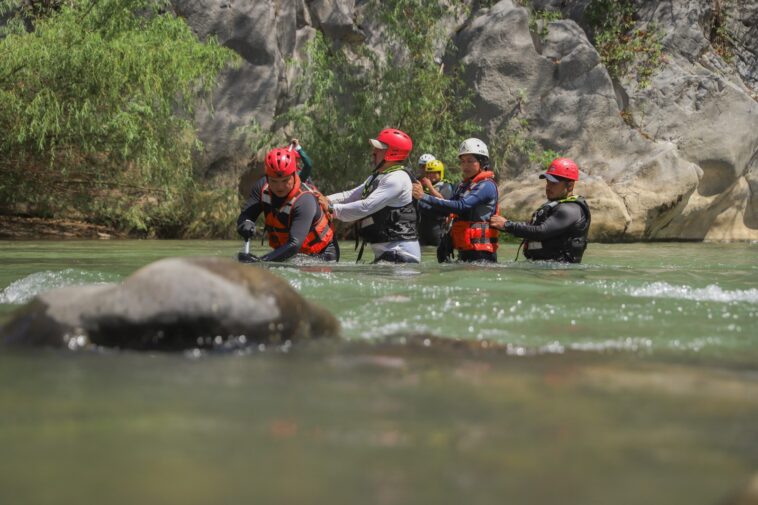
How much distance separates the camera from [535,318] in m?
4.96

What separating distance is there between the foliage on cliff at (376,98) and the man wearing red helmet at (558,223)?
9491 mm

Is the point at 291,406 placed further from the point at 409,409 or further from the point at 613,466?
the point at 613,466

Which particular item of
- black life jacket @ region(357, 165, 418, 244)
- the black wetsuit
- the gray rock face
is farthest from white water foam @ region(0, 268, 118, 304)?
the gray rock face

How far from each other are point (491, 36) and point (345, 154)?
15.4ft

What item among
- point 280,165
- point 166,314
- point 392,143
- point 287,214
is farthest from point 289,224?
point 166,314

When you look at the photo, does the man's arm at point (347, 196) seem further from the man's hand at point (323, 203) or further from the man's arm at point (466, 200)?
the man's hand at point (323, 203)

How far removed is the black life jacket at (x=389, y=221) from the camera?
7934mm

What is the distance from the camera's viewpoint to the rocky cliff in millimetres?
18453

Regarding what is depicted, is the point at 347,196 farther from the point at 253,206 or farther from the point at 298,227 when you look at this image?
the point at 298,227

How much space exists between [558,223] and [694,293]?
7.31 feet

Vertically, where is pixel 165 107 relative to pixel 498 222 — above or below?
above

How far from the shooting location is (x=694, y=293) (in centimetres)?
625

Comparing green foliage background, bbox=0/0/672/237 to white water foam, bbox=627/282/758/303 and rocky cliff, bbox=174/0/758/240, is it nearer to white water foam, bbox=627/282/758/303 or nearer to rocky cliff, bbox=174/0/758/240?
rocky cliff, bbox=174/0/758/240

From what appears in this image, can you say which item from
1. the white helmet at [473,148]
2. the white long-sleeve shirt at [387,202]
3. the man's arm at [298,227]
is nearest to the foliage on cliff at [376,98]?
the white helmet at [473,148]
